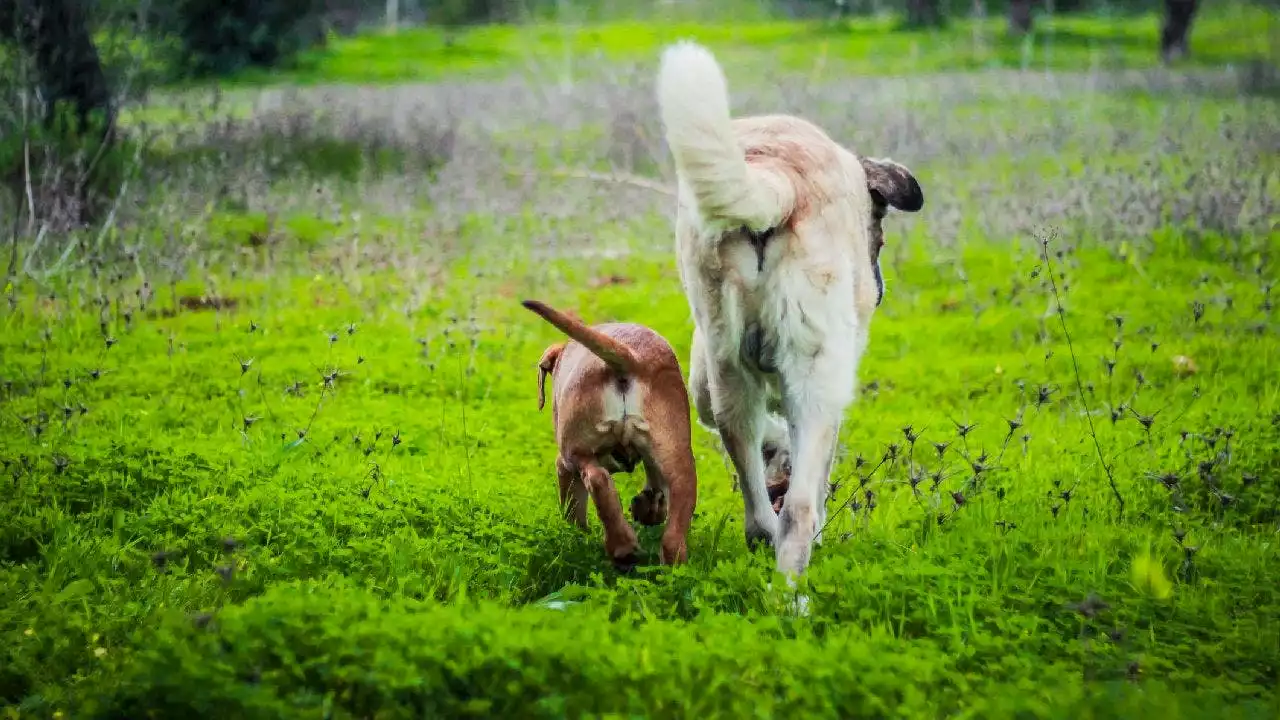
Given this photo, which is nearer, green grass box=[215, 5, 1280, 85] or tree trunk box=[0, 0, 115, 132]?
tree trunk box=[0, 0, 115, 132]

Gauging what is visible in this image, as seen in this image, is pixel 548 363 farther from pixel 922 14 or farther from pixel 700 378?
pixel 922 14

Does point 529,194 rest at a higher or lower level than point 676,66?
lower

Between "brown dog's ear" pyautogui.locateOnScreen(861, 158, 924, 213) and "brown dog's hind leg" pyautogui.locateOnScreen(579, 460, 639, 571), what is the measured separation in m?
1.82

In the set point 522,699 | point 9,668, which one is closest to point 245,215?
point 9,668

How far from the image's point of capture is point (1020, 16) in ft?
112

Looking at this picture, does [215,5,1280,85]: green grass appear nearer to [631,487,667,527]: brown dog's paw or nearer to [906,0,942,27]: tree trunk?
[906,0,942,27]: tree trunk

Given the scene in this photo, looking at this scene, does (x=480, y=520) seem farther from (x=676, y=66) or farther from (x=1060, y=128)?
(x=1060, y=128)

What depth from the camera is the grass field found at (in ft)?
11.5

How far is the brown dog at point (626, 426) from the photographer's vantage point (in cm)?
463

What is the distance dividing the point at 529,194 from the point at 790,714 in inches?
425

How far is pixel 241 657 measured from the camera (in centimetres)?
344

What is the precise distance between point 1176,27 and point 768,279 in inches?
1066

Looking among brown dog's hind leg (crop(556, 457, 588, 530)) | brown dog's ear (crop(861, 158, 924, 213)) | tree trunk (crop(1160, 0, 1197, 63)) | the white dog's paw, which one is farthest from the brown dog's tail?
tree trunk (crop(1160, 0, 1197, 63))

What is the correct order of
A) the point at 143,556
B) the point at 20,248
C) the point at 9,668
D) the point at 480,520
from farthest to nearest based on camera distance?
the point at 20,248, the point at 480,520, the point at 143,556, the point at 9,668
